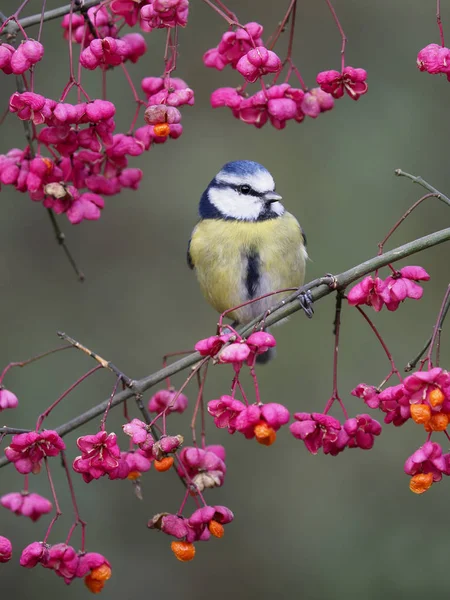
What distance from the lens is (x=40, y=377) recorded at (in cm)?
424

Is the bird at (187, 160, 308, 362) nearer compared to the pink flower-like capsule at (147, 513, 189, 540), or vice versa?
the pink flower-like capsule at (147, 513, 189, 540)

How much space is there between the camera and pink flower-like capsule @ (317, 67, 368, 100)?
2.12 metres

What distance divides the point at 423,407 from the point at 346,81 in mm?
871

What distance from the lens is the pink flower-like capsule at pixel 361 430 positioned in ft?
6.48

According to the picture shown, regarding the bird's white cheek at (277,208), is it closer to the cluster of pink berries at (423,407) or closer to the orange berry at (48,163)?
the orange berry at (48,163)

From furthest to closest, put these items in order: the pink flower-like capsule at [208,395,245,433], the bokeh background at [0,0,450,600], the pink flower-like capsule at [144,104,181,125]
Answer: the bokeh background at [0,0,450,600]
the pink flower-like capsule at [144,104,181,125]
the pink flower-like capsule at [208,395,245,433]

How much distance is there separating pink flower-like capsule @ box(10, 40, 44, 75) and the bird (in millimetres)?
1284

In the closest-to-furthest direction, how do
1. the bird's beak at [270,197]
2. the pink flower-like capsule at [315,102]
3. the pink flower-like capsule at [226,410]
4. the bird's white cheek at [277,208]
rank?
the pink flower-like capsule at [226,410]
the pink flower-like capsule at [315,102]
the bird's beak at [270,197]
the bird's white cheek at [277,208]

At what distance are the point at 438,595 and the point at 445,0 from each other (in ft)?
9.78

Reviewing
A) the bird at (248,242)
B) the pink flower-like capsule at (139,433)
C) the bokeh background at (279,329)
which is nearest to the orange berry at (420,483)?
the pink flower-like capsule at (139,433)

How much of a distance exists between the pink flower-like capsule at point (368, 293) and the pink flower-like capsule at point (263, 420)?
0.32m

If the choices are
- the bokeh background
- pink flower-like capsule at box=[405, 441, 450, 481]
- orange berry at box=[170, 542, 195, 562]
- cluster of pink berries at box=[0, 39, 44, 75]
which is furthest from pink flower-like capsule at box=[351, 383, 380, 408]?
the bokeh background

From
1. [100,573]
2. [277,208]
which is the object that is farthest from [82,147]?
[277,208]

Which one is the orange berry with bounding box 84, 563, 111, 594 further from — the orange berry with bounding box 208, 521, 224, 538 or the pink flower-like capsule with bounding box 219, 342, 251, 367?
the pink flower-like capsule with bounding box 219, 342, 251, 367
